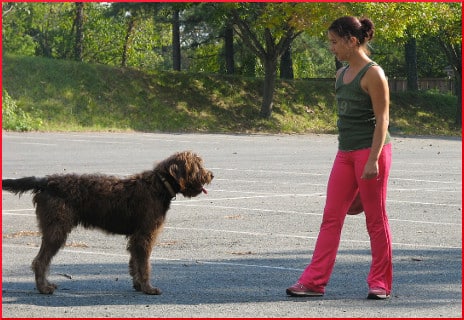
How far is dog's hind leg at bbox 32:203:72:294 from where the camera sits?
7953mm

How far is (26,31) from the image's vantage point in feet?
249

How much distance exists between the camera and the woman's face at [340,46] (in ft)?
26.1

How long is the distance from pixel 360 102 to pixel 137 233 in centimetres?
195

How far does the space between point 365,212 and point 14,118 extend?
1194 inches

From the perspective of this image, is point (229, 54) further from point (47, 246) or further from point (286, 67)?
point (47, 246)

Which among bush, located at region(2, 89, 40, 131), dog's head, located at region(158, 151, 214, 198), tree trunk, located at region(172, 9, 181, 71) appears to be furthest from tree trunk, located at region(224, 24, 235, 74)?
dog's head, located at region(158, 151, 214, 198)

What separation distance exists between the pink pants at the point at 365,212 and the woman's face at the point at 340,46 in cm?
73

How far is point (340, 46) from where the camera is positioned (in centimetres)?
797

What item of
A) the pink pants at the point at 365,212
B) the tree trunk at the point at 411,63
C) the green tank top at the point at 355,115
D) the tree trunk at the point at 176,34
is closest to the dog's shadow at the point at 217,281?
the pink pants at the point at 365,212

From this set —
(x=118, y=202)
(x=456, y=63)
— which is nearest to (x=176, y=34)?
(x=456, y=63)

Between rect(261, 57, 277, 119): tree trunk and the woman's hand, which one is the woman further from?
rect(261, 57, 277, 119): tree trunk

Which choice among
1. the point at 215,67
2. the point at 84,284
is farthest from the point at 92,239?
the point at 215,67

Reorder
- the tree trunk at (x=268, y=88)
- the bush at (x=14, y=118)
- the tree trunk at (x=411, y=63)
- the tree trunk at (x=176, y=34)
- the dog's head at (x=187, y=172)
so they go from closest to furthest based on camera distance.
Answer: the dog's head at (x=187, y=172)
the bush at (x=14, y=118)
the tree trunk at (x=268, y=88)
the tree trunk at (x=176, y=34)
the tree trunk at (x=411, y=63)

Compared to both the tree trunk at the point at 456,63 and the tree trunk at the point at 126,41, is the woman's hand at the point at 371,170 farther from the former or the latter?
the tree trunk at the point at 126,41
